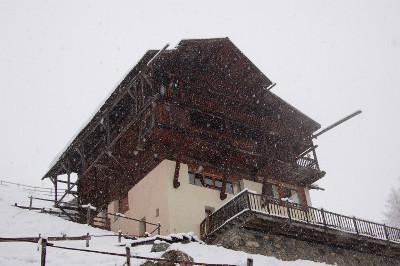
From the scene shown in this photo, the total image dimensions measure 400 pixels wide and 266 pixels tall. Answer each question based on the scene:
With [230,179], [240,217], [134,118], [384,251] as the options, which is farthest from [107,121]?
[384,251]

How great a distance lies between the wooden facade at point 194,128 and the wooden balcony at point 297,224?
2907 mm

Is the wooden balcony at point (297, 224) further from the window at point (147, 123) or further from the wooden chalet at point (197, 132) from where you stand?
the window at point (147, 123)

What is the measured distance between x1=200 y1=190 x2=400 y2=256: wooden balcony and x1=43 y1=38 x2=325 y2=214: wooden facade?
114 inches

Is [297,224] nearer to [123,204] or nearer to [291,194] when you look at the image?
[291,194]

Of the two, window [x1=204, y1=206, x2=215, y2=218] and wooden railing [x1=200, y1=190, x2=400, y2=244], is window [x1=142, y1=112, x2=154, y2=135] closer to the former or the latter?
window [x1=204, y1=206, x2=215, y2=218]

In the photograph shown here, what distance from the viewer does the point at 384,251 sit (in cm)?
2458

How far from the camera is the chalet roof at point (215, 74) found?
2367 centimetres

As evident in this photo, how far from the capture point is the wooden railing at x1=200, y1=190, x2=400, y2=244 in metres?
19.7

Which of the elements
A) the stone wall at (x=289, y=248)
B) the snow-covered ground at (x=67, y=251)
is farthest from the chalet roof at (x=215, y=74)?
the stone wall at (x=289, y=248)

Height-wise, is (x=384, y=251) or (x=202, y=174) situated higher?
(x=202, y=174)

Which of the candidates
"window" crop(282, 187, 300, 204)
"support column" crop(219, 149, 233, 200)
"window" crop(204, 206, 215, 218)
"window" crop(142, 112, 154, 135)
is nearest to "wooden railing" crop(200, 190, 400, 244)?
"window" crop(204, 206, 215, 218)

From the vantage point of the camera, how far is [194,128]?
22.5 m

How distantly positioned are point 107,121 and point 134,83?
318 cm

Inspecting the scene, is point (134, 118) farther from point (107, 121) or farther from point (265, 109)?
point (265, 109)
